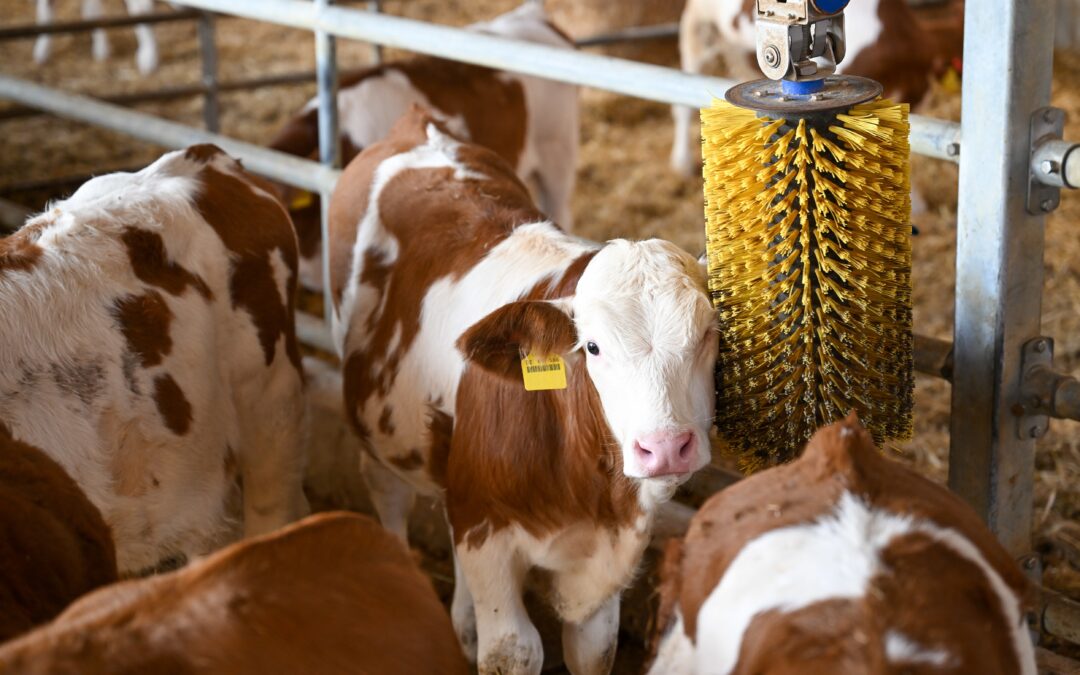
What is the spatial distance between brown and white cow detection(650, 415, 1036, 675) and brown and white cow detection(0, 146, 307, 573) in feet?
4.79

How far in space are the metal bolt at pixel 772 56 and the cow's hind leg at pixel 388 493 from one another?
5.92 ft

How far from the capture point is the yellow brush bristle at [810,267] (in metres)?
2.52

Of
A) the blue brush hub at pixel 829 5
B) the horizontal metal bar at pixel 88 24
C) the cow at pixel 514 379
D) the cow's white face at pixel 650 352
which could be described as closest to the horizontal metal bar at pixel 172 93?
the horizontal metal bar at pixel 88 24

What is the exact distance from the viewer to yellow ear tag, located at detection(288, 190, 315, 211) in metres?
5.18

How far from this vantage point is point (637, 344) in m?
2.62

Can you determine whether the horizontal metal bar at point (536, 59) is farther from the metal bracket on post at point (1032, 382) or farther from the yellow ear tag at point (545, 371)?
the yellow ear tag at point (545, 371)

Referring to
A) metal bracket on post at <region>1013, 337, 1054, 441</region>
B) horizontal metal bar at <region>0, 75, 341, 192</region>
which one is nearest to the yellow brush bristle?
metal bracket on post at <region>1013, 337, 1054, 441</region>

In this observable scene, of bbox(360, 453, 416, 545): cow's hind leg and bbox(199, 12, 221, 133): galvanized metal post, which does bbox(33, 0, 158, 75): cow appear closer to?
bbox(199, 12, 221, 133): galvanized metal post

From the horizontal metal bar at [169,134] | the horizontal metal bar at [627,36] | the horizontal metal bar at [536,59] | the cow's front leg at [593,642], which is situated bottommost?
the cow's front leg at [593,642]

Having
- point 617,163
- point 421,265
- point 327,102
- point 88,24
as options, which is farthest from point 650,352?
point 617,163

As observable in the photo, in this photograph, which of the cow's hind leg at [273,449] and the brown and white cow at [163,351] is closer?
the brown and white cow at [163,351]

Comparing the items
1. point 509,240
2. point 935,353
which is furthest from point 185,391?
point 935,353

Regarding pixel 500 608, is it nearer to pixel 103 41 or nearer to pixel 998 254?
pixel 998 254

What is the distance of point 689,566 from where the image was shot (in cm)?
212
